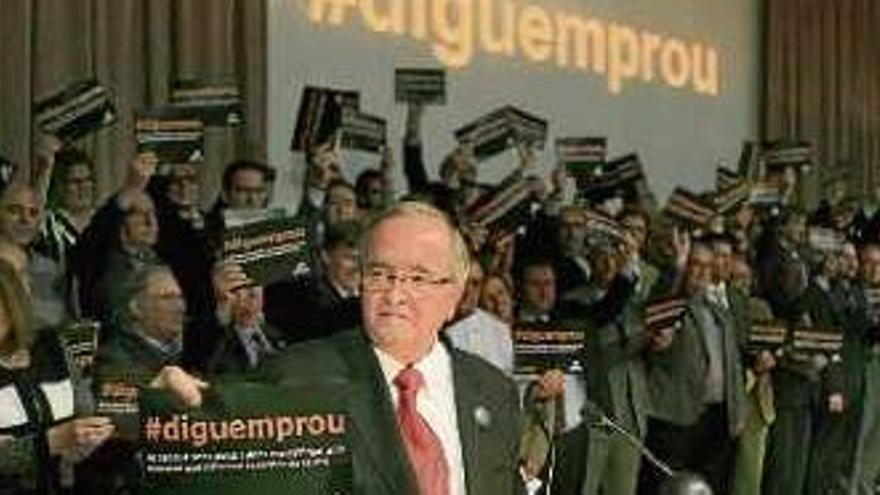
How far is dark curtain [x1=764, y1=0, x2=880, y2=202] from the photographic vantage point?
1209 centimetres

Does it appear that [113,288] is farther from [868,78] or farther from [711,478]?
[868,78]

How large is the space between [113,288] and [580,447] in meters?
1.93

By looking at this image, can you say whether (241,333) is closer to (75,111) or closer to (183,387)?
(75,111)

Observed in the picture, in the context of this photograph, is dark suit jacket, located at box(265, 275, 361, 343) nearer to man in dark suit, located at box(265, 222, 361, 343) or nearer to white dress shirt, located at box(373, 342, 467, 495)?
man in dark suit, located at box(265, 222, 361, 343)

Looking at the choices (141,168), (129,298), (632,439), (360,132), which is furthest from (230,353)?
(360,132)

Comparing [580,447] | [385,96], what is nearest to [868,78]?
[385,96]

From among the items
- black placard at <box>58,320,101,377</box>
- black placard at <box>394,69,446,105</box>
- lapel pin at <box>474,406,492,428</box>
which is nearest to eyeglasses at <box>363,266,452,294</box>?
lapel pin at <box>474,406,492,428</box>

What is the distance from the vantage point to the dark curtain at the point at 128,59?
6.93 metres

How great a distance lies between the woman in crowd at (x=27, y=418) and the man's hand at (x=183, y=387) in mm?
1631

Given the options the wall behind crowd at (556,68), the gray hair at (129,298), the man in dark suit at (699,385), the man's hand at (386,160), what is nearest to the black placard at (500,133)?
the man's hand at (386,160)

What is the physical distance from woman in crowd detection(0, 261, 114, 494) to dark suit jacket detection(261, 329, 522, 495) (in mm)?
1466

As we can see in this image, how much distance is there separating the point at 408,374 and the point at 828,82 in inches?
420

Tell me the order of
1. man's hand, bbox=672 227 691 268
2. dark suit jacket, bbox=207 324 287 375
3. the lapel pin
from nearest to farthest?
the lapel pin < dark suit jacket, bbox=207 324 287 375 < man's hand, bbox=672 227 691 268

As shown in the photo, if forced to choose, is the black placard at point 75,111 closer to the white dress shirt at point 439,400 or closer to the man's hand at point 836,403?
the white dress shirt at point 439,400
